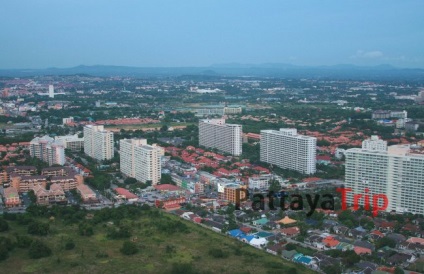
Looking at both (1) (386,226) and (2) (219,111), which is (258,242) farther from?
(2) (219,111)

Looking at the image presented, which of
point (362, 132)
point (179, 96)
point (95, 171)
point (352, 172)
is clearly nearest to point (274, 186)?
point (352, 172)

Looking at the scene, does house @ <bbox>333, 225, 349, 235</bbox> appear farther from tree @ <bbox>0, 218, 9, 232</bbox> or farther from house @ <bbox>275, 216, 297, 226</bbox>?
tree @ <bbox>0, 218, 9, 232</bbox>

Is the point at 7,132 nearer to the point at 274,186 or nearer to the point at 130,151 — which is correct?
the point at 130,151

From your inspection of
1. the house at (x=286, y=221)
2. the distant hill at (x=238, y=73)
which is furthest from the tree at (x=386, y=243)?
the distant hill at (x=238, y=73)

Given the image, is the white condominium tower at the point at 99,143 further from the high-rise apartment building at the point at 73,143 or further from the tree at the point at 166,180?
the tree at the point at 166,180

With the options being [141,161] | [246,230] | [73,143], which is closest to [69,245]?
[246,230]

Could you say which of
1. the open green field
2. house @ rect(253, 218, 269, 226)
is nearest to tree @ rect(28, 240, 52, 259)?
the open green field
